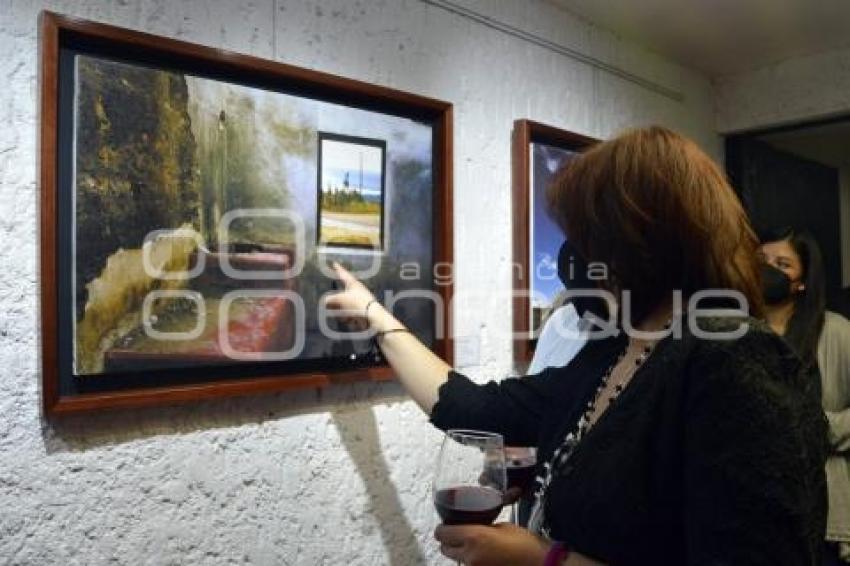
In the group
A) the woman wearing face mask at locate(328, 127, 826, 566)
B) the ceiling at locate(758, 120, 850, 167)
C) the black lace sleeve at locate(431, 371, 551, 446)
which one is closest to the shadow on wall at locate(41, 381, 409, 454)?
the black lace sleeve at locate(431, 371, 551, 446)

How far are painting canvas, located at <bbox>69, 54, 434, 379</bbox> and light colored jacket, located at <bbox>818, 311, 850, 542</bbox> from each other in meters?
1.24

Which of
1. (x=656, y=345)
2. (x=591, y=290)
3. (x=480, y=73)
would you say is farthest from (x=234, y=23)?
(x=656, y=345)

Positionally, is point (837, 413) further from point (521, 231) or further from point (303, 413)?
point (303, 413)

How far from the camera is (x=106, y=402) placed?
3.53 feet

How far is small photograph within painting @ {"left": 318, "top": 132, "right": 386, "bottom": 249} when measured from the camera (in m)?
1.37

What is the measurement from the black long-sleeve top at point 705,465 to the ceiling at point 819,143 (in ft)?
8.10

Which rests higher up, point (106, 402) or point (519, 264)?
point (519, 264)

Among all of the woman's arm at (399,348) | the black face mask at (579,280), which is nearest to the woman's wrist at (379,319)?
the woman's arm at (399,348)

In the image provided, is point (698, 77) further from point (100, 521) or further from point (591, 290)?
point (100, 521)

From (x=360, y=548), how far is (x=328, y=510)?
0.14 metres

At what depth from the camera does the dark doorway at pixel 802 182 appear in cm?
280

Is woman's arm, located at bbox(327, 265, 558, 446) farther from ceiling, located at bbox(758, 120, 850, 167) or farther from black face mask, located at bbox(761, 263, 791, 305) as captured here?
ceiling, located at bbox(758, 120, 850, 167)

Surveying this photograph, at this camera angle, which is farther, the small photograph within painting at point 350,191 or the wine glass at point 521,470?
the small photograph within painting at point 350,191

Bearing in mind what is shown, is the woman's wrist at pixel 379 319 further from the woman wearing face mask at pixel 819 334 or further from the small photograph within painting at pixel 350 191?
the woman wearing face mask at pixel 819 334
